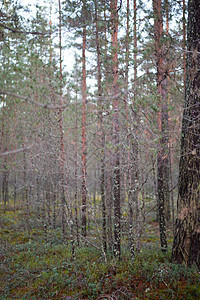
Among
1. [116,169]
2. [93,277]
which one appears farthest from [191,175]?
[93,277]

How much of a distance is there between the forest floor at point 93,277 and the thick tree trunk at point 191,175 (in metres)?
0.43

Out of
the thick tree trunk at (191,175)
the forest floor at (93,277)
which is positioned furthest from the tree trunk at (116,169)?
the thick tree trunk at (191,175)

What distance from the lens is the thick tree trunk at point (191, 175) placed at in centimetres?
514

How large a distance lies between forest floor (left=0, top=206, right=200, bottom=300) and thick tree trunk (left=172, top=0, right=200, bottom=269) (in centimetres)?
43

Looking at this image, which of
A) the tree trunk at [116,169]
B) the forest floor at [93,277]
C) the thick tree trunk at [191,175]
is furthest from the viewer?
the tree trunk at [116,169]

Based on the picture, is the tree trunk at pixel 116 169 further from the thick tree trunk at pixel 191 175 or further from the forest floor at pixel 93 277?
the thick tree trunk at pixel 191 175

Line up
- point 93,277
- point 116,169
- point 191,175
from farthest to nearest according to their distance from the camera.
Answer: point 116,169 < point 93,277 < point 191,175

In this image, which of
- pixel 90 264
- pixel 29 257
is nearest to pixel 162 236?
pixel 90 264

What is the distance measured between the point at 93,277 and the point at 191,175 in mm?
3347

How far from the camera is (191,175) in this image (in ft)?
17.3

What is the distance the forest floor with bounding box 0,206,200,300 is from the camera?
4693 mm

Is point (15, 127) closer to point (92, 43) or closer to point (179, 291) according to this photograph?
point (92, 43)

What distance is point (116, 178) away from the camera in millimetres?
6719

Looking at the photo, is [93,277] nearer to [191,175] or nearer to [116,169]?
[116,169]
